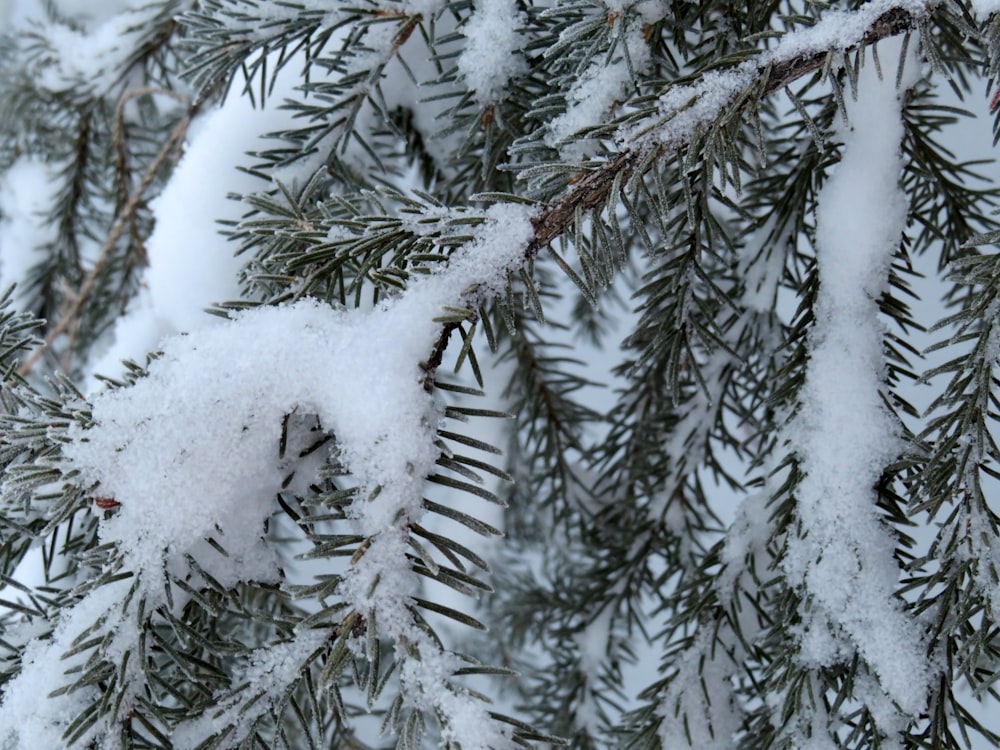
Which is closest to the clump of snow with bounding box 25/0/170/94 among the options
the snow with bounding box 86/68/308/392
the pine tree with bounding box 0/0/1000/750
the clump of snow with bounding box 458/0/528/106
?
the snow with bounding box 86/68/308/392

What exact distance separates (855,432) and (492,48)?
1.00 ft

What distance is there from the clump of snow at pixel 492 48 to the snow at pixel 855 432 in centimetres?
21

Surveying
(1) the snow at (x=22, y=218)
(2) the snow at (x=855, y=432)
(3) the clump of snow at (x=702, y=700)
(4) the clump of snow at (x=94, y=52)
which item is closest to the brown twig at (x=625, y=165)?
(2) the snow at (x=855, y=432)

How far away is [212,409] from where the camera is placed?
14.5 inches

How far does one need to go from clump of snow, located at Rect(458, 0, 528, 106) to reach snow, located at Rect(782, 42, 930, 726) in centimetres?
21

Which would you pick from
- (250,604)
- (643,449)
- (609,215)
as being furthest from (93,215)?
(609,215)

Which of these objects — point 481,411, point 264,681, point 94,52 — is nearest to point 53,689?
point 264,681

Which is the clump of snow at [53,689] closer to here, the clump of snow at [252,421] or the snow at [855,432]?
the clump of snow at [252,421]

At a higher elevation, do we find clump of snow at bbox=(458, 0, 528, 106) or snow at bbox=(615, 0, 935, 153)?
clump of snow at bbox=(458, 0, 528, 106)

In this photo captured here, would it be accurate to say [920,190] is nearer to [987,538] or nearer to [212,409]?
[987,538]

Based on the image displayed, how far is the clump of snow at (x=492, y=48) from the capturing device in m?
0.48

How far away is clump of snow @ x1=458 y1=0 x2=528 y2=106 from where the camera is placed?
0.48 meters

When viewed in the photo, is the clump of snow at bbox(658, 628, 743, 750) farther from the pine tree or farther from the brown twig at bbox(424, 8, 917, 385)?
the brown twig at bbox(424, 8, 917, 385)

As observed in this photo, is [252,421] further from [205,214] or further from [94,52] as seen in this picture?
[94,52]
